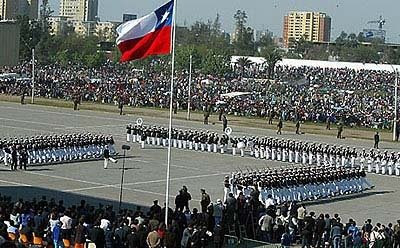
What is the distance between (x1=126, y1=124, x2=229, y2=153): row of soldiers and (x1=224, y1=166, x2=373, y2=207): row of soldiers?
11005 millimetres

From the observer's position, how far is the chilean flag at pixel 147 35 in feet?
70.9

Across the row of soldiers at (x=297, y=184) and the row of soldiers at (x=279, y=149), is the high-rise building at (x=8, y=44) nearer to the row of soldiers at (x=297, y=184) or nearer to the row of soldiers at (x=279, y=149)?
the row of soldiers at (x=297, y=184)

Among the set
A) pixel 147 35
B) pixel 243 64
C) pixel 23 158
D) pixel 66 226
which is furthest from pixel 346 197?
pixel 243 64

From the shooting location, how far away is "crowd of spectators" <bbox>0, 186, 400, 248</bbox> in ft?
62.0

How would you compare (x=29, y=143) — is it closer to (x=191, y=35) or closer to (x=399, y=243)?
(x=399, y=243)

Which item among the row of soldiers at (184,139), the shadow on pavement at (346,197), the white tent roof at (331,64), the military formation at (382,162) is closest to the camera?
the shadow on pavement at (346,197)

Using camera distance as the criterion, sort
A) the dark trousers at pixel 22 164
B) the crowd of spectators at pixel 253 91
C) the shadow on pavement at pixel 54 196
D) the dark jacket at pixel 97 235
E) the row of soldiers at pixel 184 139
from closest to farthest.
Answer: the dark jacket at pixel 97 235, the shadow on pavement at pixel 54 196, the dark trousers at pixel 22 164, the row of soldiers at pixel 184 139, the crowd of spectators at pixel 253 91

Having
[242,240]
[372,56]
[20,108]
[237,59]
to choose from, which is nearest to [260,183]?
[242,240]

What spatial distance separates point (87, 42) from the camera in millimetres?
129500

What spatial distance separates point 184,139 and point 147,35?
23.2m

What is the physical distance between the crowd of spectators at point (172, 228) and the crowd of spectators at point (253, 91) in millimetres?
38075

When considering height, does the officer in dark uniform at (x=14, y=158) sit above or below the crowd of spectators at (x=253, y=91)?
below

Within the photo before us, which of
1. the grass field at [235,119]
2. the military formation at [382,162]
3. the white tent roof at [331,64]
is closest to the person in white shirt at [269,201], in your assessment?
the military formation at [382,162]

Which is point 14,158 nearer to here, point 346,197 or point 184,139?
point 184,139
